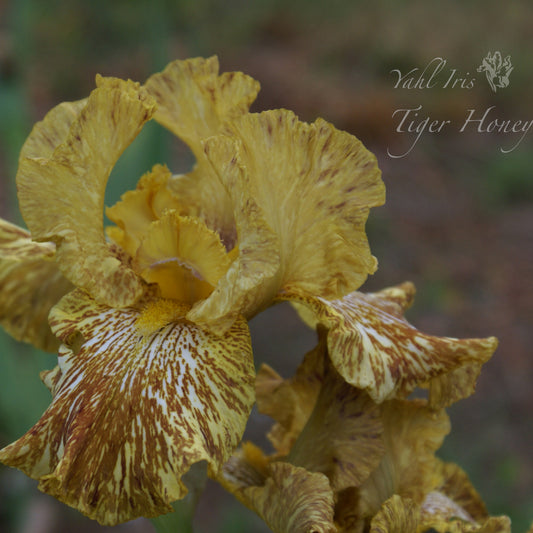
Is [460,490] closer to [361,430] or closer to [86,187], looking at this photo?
[361,430]

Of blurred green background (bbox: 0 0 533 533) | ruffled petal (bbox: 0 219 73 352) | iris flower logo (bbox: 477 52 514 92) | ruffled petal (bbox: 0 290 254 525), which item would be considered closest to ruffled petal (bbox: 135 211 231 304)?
ruffled petal (bbox: 0 290 254 525)

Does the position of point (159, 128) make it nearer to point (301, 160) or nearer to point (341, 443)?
point (301, 160)

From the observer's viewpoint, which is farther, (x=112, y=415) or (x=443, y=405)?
(x=443, y=405)

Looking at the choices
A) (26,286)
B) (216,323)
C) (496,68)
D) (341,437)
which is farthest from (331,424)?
(496,68)

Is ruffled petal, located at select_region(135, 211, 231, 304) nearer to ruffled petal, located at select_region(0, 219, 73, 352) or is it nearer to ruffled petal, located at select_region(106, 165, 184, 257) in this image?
ruffled petal, located at select_region(106, 165, 184, 257)

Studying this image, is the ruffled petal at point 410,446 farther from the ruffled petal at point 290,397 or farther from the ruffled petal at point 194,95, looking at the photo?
the ruffled petal at point 194,95

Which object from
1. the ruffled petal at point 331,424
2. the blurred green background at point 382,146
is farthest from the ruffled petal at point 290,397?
the blurred green background at point 382,146

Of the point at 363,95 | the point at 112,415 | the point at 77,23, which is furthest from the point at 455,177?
the point at 112,415
